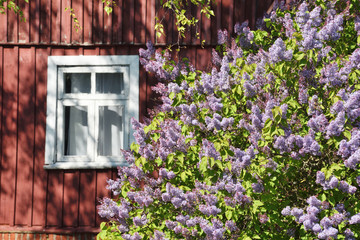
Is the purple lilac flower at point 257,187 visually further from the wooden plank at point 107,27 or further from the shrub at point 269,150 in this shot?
the wooden plank at point 107,27

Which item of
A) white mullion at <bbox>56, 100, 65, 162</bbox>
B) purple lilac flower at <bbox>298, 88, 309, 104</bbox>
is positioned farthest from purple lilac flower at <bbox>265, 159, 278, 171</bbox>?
white mullion at <bbox>56, 100, 65, 162</bbox>

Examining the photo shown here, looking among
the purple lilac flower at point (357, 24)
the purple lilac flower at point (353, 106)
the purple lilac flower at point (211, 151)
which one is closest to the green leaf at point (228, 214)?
the purple lilac flower at point (211, 151)

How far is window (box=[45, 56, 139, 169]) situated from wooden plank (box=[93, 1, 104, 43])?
0.34 metres

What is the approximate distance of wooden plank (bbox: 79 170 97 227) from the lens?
318 inches

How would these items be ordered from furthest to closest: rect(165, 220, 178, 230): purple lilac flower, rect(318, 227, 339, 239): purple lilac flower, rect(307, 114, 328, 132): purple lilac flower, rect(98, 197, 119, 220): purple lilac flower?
rect(98, 197, 119, 220): purple lilac flower → rect(165, 220, 178, 230): purple lilac flower → rect(307, 114, 328, 132): purple lilac flower → rect(318, 227, 339, 239): purple lilac flower

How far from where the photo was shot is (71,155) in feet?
27.3

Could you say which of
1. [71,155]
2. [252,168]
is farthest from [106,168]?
[252,168]

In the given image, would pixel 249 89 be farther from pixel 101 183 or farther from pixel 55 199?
pixel 55 199

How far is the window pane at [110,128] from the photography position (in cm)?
835

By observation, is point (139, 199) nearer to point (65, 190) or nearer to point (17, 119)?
point (65, 190)

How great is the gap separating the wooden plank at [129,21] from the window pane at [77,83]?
0.91 m

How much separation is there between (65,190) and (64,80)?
1.75 meters

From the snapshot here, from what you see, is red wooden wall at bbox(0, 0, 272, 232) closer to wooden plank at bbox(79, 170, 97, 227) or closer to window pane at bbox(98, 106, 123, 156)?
wooden plank at bbox(79, 170, 97, 227)

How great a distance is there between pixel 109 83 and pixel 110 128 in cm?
73
